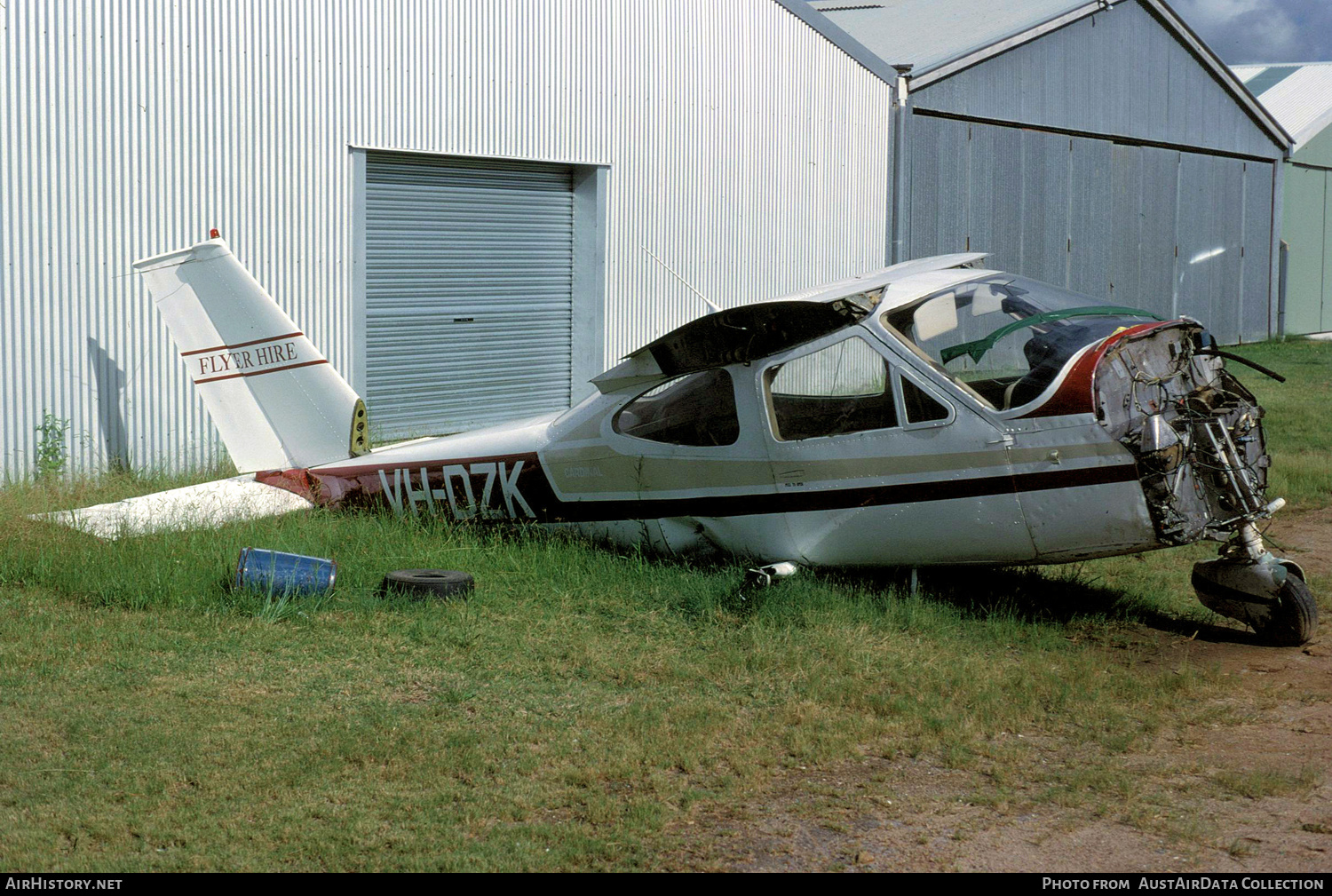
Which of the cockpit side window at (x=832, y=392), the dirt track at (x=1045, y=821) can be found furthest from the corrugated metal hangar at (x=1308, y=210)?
the dirt track at (x=1045, y=821)

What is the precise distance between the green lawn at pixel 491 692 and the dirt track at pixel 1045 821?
0.15 metres

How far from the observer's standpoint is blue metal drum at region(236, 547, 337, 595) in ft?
23.9

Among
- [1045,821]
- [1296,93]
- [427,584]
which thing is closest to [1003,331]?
[1045,821]

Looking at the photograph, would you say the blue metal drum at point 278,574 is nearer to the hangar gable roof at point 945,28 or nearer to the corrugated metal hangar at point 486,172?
the corrugated metal hangar at point 486,172

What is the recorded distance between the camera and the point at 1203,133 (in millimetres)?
26016

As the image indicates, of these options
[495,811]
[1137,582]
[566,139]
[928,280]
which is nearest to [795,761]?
[495,811]

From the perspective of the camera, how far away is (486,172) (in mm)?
13750

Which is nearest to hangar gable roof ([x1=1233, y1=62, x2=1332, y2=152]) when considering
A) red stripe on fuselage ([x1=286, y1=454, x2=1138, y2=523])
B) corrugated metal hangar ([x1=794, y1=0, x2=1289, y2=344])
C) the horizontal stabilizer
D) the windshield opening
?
corrugated metal hangar ([x1=794, y1=0, x2=1289, y2=344])

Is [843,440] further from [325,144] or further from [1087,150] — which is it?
[1087,150]

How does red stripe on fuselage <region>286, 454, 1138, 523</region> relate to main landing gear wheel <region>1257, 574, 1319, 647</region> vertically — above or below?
above

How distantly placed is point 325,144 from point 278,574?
593 cm

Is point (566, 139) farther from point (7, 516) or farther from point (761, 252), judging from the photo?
point (7, 516)

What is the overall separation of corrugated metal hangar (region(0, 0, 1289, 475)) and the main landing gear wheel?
8449 millimetres

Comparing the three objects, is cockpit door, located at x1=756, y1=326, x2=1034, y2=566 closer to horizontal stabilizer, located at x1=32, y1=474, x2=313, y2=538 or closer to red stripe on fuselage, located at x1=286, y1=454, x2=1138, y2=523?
red stripe on fuselage, located at x1=286, y1=454, x2=1138, y2=523
